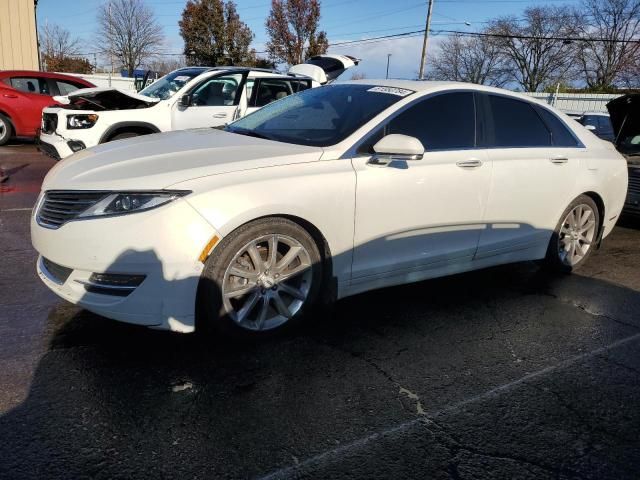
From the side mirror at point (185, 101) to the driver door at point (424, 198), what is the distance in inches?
206

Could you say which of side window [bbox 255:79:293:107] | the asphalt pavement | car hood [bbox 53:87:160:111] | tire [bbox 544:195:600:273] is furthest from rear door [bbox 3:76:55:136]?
tire [bbox 544:195:600:273]

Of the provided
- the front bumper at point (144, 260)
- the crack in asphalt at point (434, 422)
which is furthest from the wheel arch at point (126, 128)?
the crack in asphalt at point (434, 422)

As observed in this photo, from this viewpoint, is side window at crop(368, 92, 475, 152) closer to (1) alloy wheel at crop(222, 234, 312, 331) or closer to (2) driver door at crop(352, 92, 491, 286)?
(2) driver door at crop(352, 92, 491, 286)

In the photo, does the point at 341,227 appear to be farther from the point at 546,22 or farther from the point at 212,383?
the point at 546,22

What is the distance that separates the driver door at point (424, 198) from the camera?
3.38 m

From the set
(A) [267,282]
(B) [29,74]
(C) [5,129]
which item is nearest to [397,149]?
(A) [267,282]

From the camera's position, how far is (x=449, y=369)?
3.00 m

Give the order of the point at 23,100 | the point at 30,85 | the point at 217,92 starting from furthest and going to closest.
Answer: the point at 30,85 < the point at 23,100 < the point at 217,92

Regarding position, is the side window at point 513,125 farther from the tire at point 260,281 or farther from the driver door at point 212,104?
the driver door at point 212,104

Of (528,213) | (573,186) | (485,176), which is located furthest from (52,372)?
(573,186)

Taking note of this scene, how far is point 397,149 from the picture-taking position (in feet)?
10.7

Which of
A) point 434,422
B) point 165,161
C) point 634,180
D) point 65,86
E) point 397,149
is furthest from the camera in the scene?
point 65,86

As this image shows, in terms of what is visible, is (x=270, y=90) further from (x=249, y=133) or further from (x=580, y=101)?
(x=580, y=101)

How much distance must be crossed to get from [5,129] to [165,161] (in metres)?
10.6
